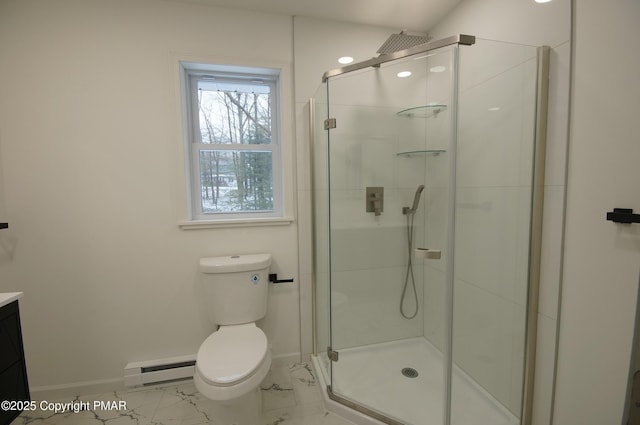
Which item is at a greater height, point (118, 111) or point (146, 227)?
point (118, 111)

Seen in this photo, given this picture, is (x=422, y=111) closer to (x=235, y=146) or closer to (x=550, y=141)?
(x=550, y=141)

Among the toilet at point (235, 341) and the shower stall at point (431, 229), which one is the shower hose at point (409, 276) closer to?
the shower stall at point (431, 229)

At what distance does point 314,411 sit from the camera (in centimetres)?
157

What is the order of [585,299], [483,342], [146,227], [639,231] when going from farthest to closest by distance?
A: [146,227] < [483,342] < [585,299] < [639,231]

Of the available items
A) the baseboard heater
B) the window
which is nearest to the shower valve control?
the window

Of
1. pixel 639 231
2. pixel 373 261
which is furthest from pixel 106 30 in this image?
pixel 639 231

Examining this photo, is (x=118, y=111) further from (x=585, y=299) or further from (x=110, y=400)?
(x=585, y=299)

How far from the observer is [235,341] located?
1.50m

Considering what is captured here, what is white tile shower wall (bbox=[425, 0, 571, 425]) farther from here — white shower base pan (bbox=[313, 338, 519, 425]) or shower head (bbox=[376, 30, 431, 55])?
shower head (bbox=[376, 30, 431, 55])

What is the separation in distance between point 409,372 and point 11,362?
1.97m

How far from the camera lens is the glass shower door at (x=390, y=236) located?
57.5 inches

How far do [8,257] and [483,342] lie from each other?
2.69m

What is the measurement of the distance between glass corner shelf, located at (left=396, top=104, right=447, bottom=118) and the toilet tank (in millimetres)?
1248

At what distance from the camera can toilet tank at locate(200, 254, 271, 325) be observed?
1.68 m
